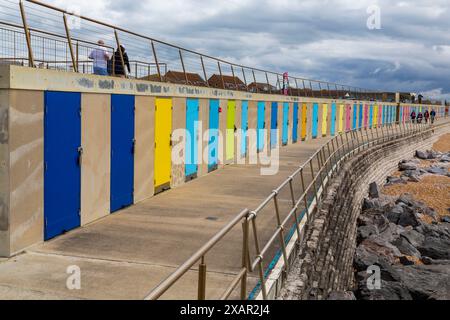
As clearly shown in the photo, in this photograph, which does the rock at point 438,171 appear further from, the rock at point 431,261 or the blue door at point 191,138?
the blue door at point 191,138

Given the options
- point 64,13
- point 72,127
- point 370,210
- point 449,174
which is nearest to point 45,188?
point 72,127

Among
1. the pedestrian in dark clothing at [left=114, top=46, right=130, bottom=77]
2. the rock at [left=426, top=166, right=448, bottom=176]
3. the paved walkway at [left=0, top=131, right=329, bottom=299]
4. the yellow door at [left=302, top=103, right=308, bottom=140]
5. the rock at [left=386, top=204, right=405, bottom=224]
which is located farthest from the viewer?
the rock at [left=426, top=166, right=448, bottom=176]

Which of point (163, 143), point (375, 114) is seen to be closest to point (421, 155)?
point (375, 114)

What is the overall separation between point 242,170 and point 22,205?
10.2 m

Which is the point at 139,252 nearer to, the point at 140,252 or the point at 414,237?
the point at 140,252

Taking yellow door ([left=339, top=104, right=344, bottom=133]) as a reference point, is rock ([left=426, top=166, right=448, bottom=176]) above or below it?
below

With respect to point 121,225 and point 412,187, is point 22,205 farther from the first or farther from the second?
point 412,187

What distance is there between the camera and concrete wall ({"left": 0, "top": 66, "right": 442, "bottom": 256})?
7332mm

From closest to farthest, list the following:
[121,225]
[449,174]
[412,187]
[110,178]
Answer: [121,225] → [110,178] → [412,187] → [449,174]

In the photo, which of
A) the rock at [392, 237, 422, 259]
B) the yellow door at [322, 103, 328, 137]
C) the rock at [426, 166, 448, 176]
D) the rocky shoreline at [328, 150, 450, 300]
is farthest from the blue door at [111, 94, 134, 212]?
the rock at [426, 166, 448, 176]

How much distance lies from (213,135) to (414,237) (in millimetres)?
7182

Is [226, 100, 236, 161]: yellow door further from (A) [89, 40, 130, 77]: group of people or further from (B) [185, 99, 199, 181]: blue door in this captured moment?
(A) [89, 40, 130, 77]: group of people

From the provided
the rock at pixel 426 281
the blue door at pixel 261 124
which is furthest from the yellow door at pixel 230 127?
the rock at pixel 426 281

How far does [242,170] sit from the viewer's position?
17.2 metres
